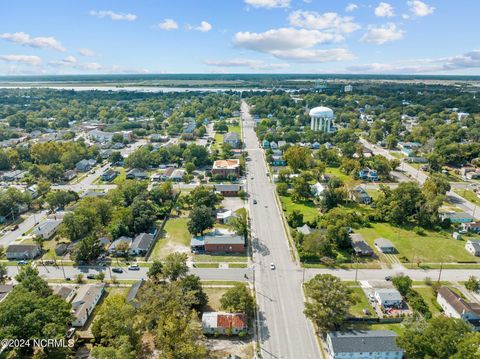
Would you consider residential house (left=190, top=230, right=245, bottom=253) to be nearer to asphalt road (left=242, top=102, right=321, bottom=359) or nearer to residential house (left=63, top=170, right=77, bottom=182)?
asphalt road (left=242, top=102, right=321, bottom=359)

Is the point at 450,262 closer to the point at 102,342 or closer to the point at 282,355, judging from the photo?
the point at 282,355

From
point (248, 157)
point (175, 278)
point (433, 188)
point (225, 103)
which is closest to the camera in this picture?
point (175, 278)

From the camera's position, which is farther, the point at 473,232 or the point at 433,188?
the point at 433,188

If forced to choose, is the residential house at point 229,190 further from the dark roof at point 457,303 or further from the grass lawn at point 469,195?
the grass lawn at point 469,195

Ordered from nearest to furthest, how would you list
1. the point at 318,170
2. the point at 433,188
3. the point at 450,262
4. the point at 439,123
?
the point at 450,262, the point at 433,188, the point at 318,170, the point at 439,123

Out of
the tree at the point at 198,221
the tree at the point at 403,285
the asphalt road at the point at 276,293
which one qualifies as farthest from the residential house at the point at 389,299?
the tree at the point at 198,221


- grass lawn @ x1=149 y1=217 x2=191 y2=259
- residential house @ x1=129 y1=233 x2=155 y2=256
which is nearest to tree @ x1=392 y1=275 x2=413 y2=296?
grass lawn @ x1=149 y1=217 x2=191 y2=259

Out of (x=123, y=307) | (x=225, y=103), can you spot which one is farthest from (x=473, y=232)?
(x=225, y=103)
